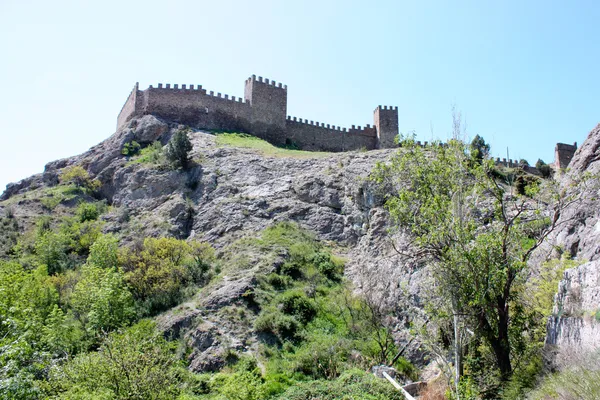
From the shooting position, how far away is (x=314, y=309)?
23812 millimetres

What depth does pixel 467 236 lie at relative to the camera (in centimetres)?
1367

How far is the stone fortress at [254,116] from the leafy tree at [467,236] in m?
30.1

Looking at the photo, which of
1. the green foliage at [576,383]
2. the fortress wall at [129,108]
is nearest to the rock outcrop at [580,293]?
the green foliage at [576,383]

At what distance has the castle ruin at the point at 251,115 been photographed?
4397 cm

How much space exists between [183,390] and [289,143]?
3010 centimetres

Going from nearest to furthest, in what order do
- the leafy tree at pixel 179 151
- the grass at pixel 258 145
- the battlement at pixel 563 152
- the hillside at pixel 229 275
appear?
the hillside at pixel 229 275 → the leafy tree at pixel 179 151 → the grass at pixel 258 145 → the battlement at pixel 563 152

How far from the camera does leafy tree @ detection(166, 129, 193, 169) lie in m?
37.0

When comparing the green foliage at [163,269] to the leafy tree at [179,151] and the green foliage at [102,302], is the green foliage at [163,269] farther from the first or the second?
the leafy tree at [179,151]

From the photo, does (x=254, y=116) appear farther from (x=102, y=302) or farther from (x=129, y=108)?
(x=102, y=302)

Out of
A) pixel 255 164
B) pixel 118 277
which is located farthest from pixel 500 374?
pixel 255 164

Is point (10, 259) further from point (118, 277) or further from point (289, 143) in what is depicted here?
point (289, 143)

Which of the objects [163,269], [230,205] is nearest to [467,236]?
[163,269]

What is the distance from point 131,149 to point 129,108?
5.97m

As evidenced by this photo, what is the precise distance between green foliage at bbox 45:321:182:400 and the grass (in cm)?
2350
